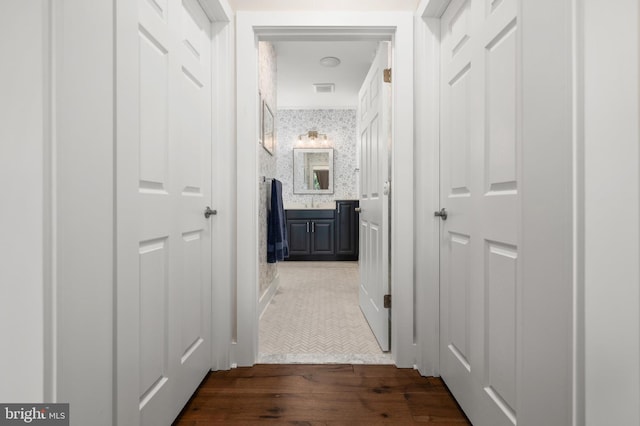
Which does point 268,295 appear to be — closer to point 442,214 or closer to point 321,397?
point 321,397

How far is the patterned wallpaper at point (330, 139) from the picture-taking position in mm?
5918

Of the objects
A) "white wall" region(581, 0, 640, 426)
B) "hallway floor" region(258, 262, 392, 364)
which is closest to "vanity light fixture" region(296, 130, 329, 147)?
"hallway floor" region(258, 262, 392, 364)

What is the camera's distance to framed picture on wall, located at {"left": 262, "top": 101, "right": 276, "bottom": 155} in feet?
9.50

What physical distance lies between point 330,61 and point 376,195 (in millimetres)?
2455

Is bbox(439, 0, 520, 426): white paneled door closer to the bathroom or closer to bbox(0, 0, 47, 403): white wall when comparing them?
the bathroom

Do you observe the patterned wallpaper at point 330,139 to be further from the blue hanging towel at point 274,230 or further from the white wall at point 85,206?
the white wall at point 85,206

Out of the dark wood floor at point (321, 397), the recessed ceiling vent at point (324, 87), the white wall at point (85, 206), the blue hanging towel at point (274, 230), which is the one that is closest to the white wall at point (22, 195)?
the white wall at point (85, 206)

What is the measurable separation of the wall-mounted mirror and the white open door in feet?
9.78

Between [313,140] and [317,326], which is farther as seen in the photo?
[313,140]

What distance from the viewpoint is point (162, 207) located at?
1.23 meters

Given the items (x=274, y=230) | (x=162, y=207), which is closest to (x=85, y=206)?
(x=162, y=207)

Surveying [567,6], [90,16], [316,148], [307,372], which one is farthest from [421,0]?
[316,148]

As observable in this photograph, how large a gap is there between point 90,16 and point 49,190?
0.43 metres

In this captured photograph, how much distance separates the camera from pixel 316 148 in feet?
19.3
